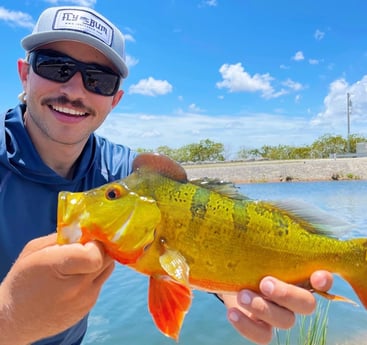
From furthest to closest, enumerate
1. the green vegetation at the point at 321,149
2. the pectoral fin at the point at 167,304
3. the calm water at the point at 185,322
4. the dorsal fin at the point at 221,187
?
the green vegetation at the point at 321,149 < the calm water at the point at 185,322 < the dorsal fin at the point at 221,187 < the pectoral fin at the point at 167,304

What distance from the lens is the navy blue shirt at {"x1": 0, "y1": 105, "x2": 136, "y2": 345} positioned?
2.56m

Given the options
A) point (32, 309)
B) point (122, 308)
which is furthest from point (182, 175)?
point (122, 308)

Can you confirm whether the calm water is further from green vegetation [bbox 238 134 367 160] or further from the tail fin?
green vegetation [bbox 238 134 367 160]

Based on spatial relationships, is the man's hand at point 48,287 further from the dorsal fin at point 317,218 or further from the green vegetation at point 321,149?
the green vegetation at point 321,149

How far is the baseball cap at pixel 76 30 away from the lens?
8.61 ft

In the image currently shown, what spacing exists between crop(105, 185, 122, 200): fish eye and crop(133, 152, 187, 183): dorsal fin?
219 millimetres

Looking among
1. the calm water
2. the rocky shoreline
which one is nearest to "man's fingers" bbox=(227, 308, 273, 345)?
the calm water

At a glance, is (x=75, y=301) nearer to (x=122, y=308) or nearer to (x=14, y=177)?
(x=14, y=177)

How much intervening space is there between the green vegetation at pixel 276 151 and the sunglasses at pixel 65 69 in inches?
2492

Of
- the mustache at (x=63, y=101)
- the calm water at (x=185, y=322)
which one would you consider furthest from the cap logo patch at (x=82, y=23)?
the calm water at (x=185, y=322)

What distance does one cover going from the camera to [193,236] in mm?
1836

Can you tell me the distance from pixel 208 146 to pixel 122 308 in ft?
222

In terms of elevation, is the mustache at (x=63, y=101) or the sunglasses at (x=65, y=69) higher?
the sunglasses at (x=65, y=69)

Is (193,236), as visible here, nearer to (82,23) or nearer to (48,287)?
(48,287)
